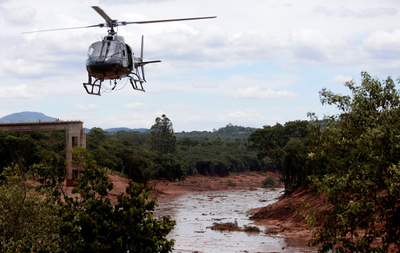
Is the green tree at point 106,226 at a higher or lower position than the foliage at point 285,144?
lower

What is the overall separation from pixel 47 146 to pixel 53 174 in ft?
150

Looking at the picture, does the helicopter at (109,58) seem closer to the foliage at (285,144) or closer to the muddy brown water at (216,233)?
the muddy brown water at (216,233)

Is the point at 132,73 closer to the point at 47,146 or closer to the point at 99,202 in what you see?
the point at 99,202

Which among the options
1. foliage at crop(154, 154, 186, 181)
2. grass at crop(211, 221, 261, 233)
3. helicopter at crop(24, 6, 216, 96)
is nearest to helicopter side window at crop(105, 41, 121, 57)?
helicopter at crop(24, 6, 216, 96)

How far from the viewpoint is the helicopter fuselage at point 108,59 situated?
21.3m

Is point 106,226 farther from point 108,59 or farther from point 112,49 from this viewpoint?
point 112,49

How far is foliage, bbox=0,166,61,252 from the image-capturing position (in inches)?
527

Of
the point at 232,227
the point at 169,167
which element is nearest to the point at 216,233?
the point at 232,227

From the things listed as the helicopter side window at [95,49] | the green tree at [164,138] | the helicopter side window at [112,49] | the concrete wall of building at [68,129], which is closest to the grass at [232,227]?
the helicopter side window at [112,49]

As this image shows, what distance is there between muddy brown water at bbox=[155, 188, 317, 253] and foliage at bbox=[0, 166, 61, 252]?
45.1 feet

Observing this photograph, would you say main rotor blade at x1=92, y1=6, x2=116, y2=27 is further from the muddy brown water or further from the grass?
the grass

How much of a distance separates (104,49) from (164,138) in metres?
65.2

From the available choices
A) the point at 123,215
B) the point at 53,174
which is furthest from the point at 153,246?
the point at 53,174

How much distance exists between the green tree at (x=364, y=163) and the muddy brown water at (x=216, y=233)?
41.4 feet
